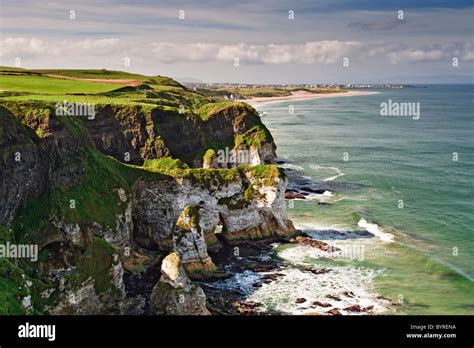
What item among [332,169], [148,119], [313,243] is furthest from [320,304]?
[332,169]

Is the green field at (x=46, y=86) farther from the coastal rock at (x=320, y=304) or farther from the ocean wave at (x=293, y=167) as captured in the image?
the coastal rock at (x=320, y=304)

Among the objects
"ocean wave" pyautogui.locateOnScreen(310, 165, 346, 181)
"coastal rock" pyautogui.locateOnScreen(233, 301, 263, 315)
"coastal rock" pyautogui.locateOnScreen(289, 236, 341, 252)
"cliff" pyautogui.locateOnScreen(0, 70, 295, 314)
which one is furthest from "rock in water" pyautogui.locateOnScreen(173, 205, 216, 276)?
"ocean wave" pyautogui.locateOnScreen(310, 165, 346, 181)

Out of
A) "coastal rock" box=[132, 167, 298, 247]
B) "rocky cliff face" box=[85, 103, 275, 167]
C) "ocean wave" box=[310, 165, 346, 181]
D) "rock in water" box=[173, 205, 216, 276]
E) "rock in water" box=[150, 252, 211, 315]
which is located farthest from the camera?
"ocean wave" box=[310, 165, 346, 181]

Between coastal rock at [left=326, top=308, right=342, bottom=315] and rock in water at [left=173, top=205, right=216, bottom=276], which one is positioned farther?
rock in water at [left=173, top=205, right=216, bottom=276]

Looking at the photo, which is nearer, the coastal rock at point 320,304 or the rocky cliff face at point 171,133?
the coastal rock at point 320,304

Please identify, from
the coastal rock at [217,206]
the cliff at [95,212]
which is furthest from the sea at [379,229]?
the cliff at [95,212]

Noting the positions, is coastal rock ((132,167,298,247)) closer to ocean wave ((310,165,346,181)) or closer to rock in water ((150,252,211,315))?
rock in water ((150,252,211,315))
